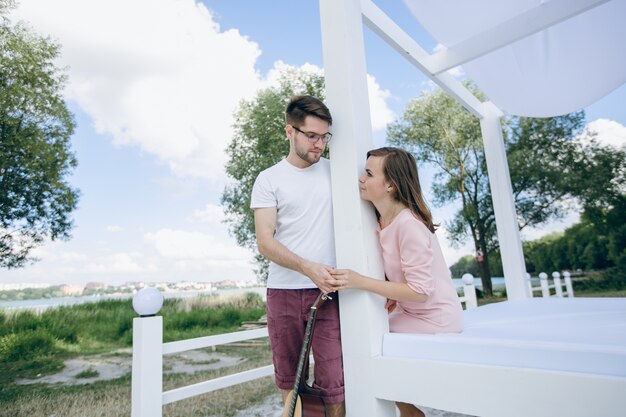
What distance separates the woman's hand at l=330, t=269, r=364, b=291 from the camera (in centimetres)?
107

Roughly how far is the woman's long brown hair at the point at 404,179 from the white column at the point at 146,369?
91 cm

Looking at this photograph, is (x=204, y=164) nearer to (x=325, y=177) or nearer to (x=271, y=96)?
(x=271, y=96)

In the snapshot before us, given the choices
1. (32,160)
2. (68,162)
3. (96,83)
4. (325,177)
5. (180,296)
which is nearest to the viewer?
(325,177)

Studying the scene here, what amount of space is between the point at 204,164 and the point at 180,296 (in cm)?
322

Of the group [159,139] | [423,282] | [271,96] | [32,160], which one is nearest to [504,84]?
[423,282]

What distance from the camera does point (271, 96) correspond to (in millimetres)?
7586

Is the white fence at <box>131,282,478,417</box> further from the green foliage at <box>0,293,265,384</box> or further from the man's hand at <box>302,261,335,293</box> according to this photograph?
the green foliage at <box>0,293,265,384</box>

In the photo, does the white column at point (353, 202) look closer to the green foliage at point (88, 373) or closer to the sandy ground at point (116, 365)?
the sandy ground at point (116, 365)

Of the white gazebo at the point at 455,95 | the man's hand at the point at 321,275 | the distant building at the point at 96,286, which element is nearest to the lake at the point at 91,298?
the distant building at the point at 96,286

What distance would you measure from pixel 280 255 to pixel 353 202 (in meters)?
0.31

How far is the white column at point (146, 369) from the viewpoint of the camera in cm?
121

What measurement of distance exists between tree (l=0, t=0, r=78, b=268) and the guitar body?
19.9ft

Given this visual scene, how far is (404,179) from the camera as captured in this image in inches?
48.6

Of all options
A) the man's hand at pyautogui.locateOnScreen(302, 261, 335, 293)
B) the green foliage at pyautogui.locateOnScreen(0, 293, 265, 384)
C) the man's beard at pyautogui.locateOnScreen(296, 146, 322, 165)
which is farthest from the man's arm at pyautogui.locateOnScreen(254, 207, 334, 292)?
the green foliage at pyautogui.locateOnScreen(0, 293, 265, 384)
